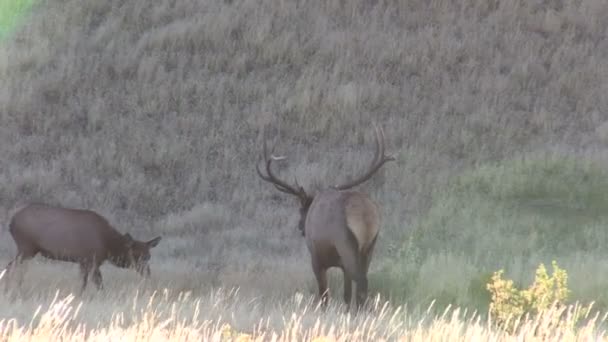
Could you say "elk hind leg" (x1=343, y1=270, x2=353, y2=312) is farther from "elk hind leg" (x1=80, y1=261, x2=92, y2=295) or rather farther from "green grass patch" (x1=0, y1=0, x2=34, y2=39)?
"green grass patch" (x1=0, y1=0, x2=34, y2=39)

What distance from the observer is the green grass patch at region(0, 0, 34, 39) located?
28.4 meters

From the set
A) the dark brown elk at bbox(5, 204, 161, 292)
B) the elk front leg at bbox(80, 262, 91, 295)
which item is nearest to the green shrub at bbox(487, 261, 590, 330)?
the elk front leg at bbox(80, 262, 91, 295)

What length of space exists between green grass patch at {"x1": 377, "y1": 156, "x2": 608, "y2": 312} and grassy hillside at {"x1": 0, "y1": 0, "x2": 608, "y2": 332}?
8cm

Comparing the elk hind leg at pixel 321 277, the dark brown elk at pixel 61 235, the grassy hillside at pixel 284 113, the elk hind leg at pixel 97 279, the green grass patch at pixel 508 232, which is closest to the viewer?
the elk hind leg at pixel 321 277

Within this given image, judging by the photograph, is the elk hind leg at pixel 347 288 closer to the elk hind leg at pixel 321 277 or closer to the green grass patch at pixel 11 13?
the elk hind leg at pixel 321 277

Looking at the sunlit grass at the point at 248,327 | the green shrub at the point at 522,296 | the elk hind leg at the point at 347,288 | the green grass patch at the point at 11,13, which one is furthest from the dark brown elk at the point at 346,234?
the green grass patch at the point at 11,13

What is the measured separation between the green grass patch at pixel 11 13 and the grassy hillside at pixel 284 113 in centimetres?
39

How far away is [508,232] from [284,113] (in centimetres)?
903

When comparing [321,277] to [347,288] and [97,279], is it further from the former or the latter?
[97,279]

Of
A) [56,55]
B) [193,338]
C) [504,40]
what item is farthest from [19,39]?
[193,338]

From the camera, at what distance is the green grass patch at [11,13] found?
28.4 m

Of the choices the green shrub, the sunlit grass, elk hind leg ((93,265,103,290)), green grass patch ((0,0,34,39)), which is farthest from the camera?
green grass patch ((0,0,34,39))

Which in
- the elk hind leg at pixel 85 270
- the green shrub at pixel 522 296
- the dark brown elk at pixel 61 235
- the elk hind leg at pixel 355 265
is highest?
the green shrub at pixel 522 296

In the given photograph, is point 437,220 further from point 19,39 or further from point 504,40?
point 19,39
